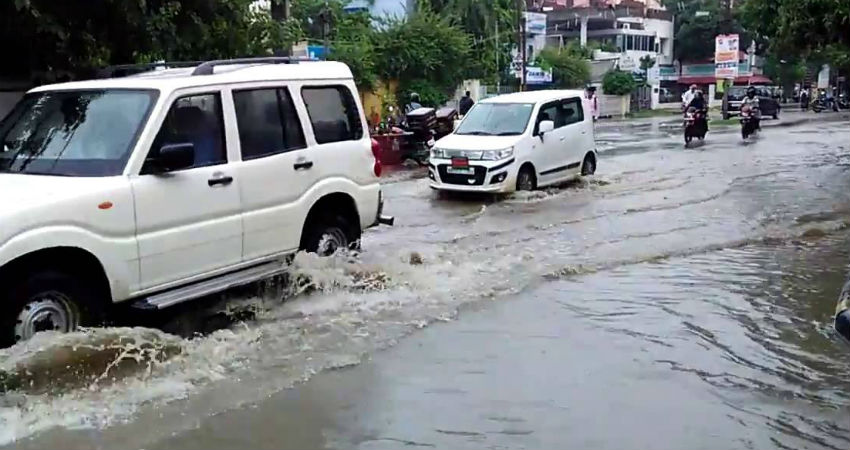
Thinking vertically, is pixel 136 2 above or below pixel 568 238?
above

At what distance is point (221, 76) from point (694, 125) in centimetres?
2182

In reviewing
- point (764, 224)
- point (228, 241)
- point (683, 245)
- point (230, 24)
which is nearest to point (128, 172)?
point (228, 241)

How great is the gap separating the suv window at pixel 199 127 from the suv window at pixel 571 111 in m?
10.8

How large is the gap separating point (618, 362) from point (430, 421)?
1719 mm

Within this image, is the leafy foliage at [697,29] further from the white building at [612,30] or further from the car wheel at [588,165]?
the car wheel at [588,165]

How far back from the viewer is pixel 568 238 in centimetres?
1198

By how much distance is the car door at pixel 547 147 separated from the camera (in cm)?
1641

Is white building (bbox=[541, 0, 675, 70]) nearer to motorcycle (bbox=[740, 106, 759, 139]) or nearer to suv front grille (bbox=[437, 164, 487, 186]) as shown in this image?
motorcycle (bbox=[740, 106, 759, 139])

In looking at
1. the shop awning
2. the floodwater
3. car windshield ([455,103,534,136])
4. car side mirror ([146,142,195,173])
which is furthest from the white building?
car side mirror ([146,142,195,173])

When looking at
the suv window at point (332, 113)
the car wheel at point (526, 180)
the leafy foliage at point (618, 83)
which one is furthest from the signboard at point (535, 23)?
the suv window at point (332, 113)

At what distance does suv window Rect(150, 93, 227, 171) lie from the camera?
698 cm

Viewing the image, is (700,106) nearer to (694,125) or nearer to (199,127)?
(694,125)

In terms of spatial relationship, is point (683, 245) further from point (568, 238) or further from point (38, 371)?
point (38, 371)

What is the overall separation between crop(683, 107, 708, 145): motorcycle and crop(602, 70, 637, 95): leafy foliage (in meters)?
27.8
